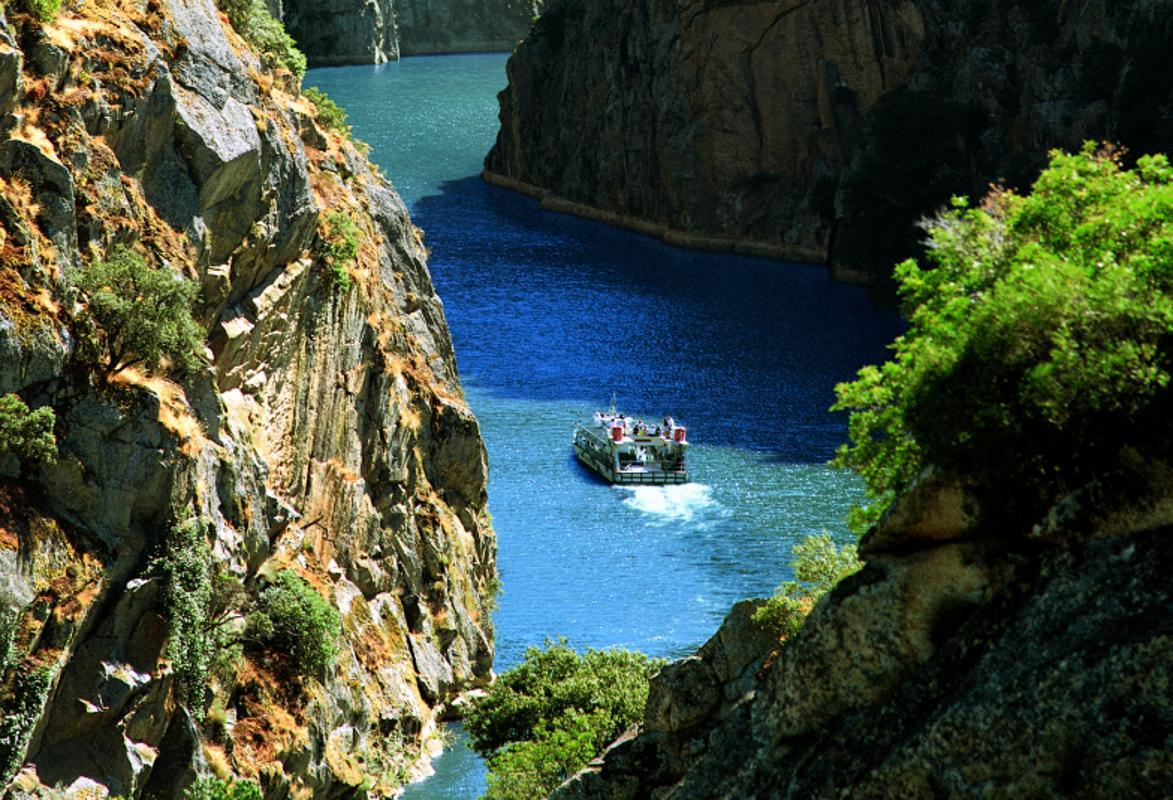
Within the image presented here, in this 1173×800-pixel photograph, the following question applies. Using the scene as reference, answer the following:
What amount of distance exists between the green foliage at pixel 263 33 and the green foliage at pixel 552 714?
23.2 metres

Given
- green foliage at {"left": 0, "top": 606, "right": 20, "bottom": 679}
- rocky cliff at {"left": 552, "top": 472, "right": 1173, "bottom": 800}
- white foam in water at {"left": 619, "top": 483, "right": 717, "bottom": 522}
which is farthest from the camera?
white foam in water at {"left": 619, "top": 483, "right": 717, "bottom": 522}


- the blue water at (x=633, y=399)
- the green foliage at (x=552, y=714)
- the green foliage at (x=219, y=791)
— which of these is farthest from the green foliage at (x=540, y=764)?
the blue water at (x=633, y=399)

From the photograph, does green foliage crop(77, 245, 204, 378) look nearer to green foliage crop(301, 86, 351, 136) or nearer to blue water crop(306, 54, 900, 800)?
blue water crop(306, 54, 900, 800)

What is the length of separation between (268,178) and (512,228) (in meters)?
117

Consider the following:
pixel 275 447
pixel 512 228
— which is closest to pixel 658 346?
pixel 512 228

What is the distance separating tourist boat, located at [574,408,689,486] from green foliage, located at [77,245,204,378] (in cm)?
5535

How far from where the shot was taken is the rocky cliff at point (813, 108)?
13475 cm

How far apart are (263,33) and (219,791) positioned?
29.7 metres

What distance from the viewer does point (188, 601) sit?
42.1 m

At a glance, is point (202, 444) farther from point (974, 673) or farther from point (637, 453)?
point (637, 453)

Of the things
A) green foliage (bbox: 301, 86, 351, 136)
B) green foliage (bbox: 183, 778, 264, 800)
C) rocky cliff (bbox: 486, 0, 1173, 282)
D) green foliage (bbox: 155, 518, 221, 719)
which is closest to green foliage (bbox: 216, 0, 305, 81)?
green foliage (bbox: 301, 86, 351, 136)

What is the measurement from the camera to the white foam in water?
91.5 meters

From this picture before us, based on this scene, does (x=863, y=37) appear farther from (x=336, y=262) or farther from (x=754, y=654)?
(x=754, y=654)

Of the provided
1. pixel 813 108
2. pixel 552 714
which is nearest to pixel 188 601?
pixel 552 714
